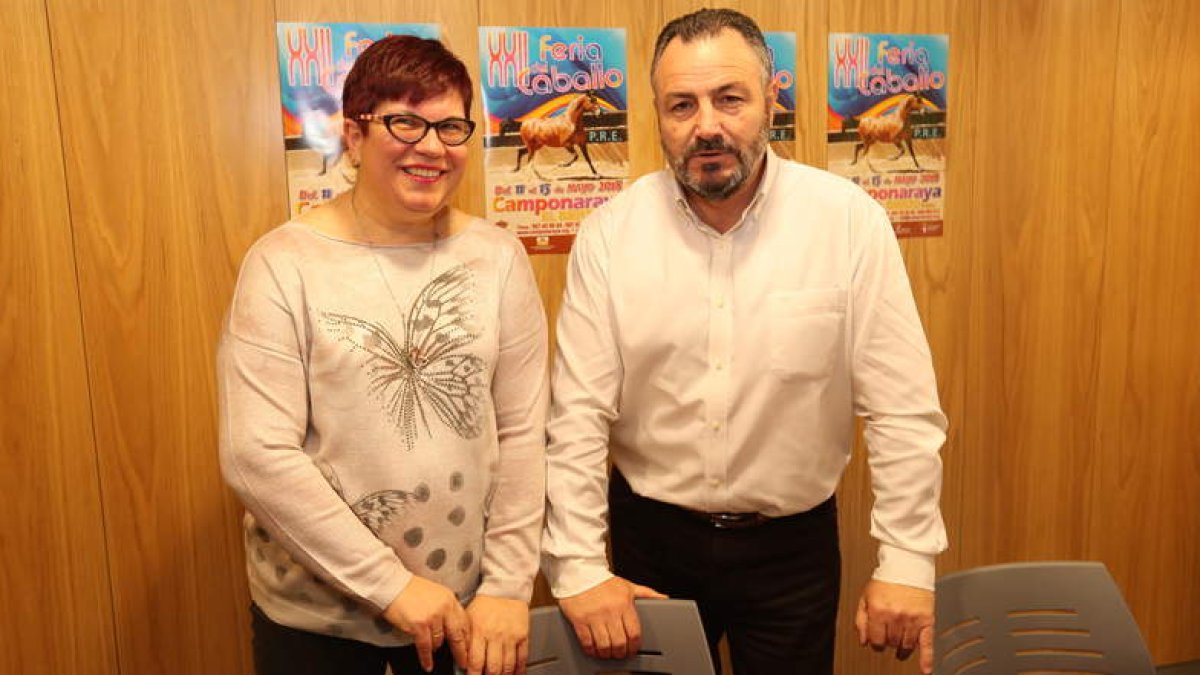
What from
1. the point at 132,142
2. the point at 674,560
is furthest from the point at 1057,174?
the point at 132,142

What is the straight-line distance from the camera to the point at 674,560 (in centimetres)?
168

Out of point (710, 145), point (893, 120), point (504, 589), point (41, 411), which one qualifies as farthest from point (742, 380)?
point (41, 411)

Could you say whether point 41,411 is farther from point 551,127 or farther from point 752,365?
point 752,365

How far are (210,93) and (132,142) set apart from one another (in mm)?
184

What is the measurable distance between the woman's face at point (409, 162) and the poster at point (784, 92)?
104cm

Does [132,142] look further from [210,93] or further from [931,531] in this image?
[931,531]

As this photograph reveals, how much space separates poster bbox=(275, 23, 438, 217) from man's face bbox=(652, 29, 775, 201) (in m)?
0.72

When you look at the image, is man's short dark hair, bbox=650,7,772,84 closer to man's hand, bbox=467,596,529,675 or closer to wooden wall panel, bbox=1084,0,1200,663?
man's hand, bbox=467,596,529,675

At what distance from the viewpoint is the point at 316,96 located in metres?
1.94

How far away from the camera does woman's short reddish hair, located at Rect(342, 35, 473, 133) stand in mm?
1354

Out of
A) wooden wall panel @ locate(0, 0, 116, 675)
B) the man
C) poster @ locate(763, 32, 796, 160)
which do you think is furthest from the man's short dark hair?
wooden wall panel @ locate(0, 0, 116, 675)

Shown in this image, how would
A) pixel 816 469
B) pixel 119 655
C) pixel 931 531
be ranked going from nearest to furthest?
pixel 931 531, pixel 816 469, pixel 119 655

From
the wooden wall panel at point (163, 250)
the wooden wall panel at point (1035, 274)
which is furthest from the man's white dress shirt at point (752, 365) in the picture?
the wooden wall panel at point (1035, 274)

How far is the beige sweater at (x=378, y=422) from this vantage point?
1347 mm
